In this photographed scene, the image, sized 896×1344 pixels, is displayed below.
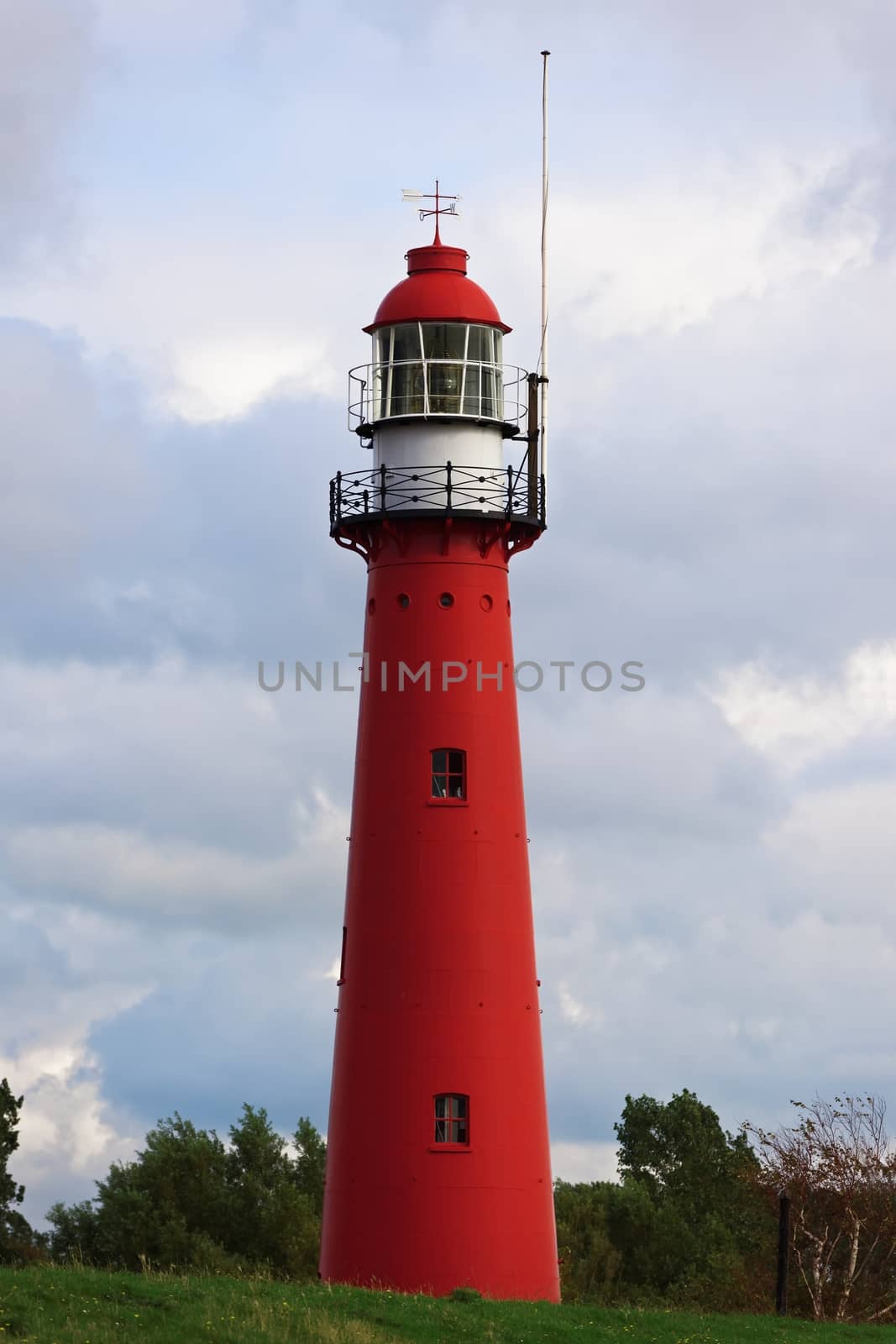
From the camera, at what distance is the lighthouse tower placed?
39.2 metres

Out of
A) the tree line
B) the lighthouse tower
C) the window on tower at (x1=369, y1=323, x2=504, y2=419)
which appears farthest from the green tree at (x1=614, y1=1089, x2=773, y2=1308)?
the window on tower at (x1=369, y1=323, x2=504, y2=419)

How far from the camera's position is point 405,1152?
128ft

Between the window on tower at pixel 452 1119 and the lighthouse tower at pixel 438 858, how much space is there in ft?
0.11

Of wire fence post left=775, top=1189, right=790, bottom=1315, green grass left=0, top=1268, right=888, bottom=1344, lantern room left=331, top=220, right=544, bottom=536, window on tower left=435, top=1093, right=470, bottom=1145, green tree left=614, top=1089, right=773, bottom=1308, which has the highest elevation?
lantern room left=331, top=220, right=544, bottom=536

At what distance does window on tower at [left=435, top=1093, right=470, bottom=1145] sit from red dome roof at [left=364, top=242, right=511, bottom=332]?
1464 centimetres

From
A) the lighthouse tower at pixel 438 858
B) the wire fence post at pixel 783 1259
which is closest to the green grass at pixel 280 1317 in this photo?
the lighthouse tower at pixel 438 858

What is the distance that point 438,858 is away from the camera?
132 feet

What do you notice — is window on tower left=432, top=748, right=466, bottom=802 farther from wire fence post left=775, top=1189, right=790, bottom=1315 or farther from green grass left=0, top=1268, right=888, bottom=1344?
wire fence post left=775, top=1189, right=790, bottom=1315

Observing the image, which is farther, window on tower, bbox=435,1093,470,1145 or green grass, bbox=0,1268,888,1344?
window on tower, bbox=435,1093,470,1145

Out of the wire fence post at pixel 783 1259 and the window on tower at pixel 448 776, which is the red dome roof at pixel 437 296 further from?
the wire fence post at pixel 783 1259

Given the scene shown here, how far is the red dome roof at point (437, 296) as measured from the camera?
41.7m

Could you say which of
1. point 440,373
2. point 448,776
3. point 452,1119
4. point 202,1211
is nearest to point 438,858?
point 448,776

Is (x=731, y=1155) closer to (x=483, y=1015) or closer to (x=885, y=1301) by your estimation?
(x=885, y=1301)

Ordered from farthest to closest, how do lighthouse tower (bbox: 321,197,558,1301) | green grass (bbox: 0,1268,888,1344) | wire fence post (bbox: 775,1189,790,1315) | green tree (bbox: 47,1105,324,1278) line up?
1. green tree (bbox: 47,1105,324,1278)
2. wire fence post (bbox: 775,1189,790,1315)
3. lighthouse tower (bbox: 321,197,558,1301)
4. green grass (bbox: 0,1268,888,1344)
